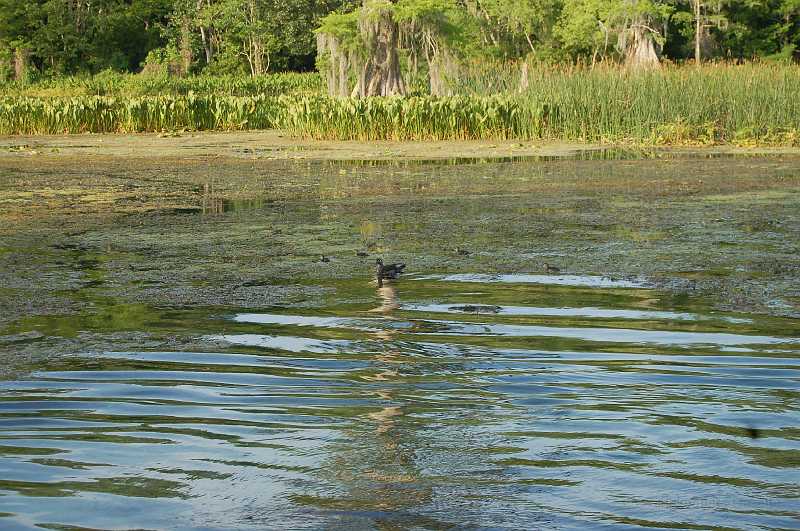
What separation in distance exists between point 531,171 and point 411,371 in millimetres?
11676

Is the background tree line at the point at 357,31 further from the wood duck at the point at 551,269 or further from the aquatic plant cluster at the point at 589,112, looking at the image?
the wood duck at the point at 551,269

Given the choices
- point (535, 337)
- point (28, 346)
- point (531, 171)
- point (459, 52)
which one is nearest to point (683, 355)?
point (535, 337)

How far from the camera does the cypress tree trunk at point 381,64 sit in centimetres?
3102

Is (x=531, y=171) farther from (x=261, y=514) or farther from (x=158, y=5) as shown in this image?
(x=158, y=5)

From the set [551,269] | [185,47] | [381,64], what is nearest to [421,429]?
[551,269]

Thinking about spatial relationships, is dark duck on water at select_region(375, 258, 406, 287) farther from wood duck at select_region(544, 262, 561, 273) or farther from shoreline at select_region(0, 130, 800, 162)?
shoreline at select_region(0, 130, 800, 162)

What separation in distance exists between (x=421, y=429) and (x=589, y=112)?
1902 centimetres

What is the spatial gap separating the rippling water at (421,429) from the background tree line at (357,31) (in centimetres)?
2426

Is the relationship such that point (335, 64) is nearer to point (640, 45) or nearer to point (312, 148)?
point (312, 148)

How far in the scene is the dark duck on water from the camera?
8523mm

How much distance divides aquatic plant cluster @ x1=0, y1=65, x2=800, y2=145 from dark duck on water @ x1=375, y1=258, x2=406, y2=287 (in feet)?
45.4

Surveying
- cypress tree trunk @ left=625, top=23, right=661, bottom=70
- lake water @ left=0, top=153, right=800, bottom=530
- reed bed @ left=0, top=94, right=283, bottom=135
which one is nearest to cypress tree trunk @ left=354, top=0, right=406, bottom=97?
reed bed @ left=0, top=94, right=283, bottom=135

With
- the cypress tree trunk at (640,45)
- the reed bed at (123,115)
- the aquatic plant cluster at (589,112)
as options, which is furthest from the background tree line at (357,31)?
the aquatic plant cluster at (589,112)

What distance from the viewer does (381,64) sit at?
1233 inches
